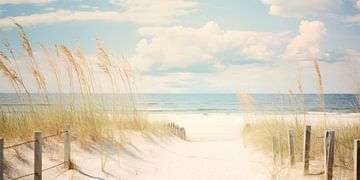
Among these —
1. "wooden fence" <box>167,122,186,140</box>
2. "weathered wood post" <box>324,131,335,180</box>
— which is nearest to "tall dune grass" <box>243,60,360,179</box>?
"weathered wood post" <box>324,131,335,180</box>

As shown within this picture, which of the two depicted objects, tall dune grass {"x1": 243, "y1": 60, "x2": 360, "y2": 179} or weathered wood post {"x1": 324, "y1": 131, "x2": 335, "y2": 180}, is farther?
tall dune grass {"x1": 243, "y1": 60, "x2": 360, "y2": 179}

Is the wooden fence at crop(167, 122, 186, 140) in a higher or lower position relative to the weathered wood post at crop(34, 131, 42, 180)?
lower

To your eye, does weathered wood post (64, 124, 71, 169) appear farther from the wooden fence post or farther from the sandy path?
the wooden fence post

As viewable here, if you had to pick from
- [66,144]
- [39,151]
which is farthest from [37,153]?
[66,144]

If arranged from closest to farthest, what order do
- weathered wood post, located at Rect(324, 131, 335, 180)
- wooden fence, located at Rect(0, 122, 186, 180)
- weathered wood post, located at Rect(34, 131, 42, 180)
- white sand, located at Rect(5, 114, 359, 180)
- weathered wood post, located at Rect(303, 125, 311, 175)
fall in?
wooden fence, located at Rect(0, 122, 186, 180), weathered wood post, located at Rect(34, 131, 42, 180), weathered wood post, located at Rect(324, 131, 335, 180), white sand, located at Rect(5, 114, 359, 180), weathered wood post, located at Rect(303, 125, 311, 175)

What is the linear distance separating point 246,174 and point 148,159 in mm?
2037

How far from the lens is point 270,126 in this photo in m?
9.03

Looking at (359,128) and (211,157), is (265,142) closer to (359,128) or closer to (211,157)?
(211,157)

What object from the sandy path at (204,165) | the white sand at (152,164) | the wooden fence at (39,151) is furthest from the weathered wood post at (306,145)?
the wooden fence at (39,151)

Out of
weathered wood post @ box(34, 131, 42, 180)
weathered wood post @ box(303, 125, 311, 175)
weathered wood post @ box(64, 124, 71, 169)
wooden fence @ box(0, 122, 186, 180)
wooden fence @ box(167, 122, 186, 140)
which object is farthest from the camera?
wooden fence @ box(167, 122, 186, 140)

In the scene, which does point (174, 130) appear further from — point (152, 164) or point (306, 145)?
point (306, 145)

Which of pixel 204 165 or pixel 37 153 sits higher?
pixel 37 153

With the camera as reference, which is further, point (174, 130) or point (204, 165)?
point (174, 130)

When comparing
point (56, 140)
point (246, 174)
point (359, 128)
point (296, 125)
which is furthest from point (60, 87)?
point (359, 128)
